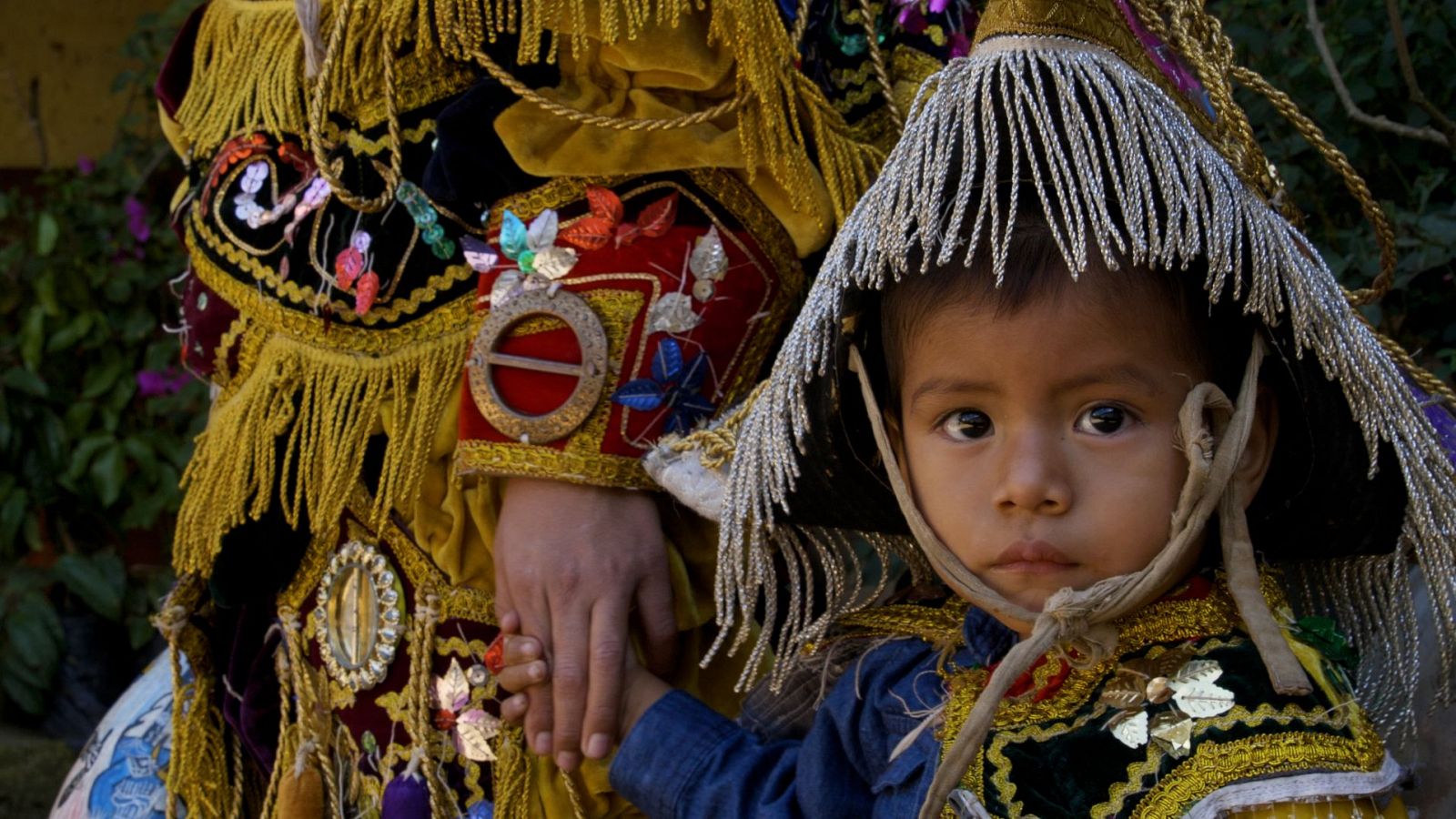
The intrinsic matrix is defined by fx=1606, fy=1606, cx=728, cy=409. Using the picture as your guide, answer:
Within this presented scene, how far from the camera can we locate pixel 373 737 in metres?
1.89

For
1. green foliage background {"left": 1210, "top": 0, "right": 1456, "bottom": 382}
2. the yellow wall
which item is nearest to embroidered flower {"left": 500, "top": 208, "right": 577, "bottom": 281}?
green foliage background {"left": 1210, "top": 0, "right": 1456, "bottom": 382}

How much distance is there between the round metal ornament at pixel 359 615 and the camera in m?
1.87

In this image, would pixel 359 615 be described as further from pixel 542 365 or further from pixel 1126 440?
pixel 1126 440

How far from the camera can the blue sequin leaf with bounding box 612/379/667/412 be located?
1.71 m

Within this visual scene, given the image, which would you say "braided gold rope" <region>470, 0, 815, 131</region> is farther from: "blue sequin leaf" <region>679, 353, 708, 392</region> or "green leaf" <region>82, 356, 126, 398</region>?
"green leaf" <region>82, 356, 126, 398</region>

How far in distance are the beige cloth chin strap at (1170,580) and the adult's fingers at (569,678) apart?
0.45 m

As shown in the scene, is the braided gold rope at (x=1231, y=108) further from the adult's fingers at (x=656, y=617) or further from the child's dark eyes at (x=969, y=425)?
the adult's fingers at (x=656, y=617)

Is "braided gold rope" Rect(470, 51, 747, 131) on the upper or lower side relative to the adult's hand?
upper

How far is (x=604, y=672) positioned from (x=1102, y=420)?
1.99ft

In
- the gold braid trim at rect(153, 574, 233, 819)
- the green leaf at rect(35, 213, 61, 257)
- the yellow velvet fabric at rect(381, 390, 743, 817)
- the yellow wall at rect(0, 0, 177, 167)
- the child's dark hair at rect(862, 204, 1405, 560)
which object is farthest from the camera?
the yellow wall at rect(0, 0, 177, 167)

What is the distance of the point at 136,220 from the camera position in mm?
4422

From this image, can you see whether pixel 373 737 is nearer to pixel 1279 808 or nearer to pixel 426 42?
pixel 426 42

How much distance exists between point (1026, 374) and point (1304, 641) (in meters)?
0.34

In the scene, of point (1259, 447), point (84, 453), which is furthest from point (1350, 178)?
point (84, 453)
